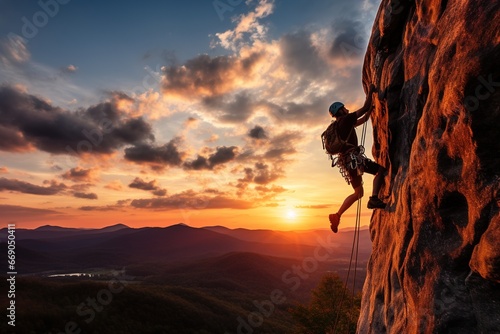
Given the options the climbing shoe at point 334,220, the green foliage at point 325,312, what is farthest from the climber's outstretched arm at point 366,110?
the green foliage at point 325,312

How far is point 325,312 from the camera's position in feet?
126

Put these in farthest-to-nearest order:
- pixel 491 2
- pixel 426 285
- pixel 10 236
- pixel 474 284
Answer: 1. pixel 10 236
2. pixel 426 285
3. pixel 474 284
4. pixel 491 2

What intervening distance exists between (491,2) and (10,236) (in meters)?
35.0

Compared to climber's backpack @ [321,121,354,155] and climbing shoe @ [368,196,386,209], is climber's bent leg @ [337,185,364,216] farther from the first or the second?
climber's backpack @ [321,121,354,155]

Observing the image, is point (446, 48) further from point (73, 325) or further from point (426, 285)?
point (73, 325)

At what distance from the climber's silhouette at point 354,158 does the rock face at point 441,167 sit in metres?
0.53

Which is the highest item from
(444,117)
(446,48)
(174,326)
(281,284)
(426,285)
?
(446,48)

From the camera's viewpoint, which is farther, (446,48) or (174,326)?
(174,326)

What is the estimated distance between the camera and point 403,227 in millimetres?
7004

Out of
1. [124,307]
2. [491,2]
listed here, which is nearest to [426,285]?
[491,2]

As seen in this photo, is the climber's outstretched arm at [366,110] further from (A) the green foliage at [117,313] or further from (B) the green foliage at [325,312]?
(A) the green foliage at [117,313]

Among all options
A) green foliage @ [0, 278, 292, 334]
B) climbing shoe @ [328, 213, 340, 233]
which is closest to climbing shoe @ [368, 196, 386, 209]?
climbing shoe @ [328, 213, 340, 233]

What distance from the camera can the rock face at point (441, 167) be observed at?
4477 mm

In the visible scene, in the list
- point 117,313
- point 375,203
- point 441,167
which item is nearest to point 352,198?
point 375,203
